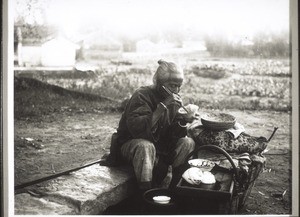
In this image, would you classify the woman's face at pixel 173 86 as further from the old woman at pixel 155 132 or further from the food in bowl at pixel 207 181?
the food in bowl at pixel 207 181

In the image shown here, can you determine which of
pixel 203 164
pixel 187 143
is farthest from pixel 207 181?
pixel 187 143

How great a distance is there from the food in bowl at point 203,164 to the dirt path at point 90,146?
1.56ft

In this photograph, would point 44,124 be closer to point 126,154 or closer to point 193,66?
point 126,154

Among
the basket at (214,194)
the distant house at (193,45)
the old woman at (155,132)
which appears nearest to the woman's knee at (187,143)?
the old woman at (155,132)

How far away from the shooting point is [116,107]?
4172 millimetres

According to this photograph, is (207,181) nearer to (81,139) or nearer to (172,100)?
(172,100)


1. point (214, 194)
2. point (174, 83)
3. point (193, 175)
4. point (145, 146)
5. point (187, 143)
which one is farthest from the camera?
point (187, 143)

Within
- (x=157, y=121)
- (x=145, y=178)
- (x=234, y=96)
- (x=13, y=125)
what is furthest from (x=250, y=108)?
(x=13, y=125)

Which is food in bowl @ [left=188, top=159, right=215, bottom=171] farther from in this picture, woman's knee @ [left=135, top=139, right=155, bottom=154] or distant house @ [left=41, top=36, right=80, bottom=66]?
distant house @ [left=41, top=36, right=80, bottom=66]

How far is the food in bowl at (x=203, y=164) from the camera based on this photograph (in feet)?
13.2

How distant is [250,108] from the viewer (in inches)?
164

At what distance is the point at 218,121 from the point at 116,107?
98 centimetres

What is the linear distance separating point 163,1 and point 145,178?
1.63 metres

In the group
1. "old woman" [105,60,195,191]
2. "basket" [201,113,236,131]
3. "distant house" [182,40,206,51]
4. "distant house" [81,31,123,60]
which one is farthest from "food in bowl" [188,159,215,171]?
"distant house" [81,31,123,60]
